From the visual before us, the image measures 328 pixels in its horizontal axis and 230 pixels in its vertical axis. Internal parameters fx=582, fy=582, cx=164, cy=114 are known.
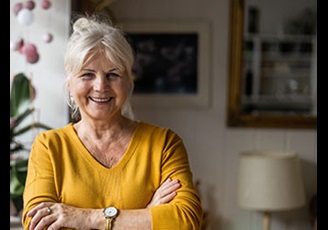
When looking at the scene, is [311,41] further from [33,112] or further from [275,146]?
[33,112]

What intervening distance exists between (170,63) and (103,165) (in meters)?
2.15

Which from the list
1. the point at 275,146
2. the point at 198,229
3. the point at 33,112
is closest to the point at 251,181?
the point at 275,146

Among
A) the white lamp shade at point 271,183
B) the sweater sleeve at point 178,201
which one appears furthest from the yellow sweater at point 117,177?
the white lamp shade at point 271,183

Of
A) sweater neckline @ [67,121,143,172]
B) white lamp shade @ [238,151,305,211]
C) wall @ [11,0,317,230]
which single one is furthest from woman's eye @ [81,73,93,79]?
wall @ [11,0,317,230]

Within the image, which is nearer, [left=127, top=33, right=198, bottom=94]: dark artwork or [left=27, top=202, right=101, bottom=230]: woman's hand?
[left=27, top=202, right=101, bottom=230]: woman's hand

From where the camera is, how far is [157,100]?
343cm

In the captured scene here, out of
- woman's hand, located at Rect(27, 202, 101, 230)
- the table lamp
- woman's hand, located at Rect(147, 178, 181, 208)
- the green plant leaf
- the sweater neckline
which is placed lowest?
the table lamp

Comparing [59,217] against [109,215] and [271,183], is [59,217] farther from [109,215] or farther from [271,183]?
[271,183]

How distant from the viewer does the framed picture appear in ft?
11.1

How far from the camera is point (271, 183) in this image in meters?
3.15

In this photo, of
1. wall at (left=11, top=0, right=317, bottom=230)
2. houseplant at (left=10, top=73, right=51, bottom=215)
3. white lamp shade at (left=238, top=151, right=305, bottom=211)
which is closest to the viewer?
houseplant at (left=10, top=73, right=51, bottom=215)

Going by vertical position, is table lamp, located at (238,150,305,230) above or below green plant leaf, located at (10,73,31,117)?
below

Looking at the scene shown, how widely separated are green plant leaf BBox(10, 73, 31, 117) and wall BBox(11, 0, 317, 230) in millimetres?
1059

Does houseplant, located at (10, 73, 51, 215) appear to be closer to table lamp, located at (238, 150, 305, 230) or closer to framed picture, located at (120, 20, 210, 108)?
framed picture, located at (120, 20, 210, 108)
